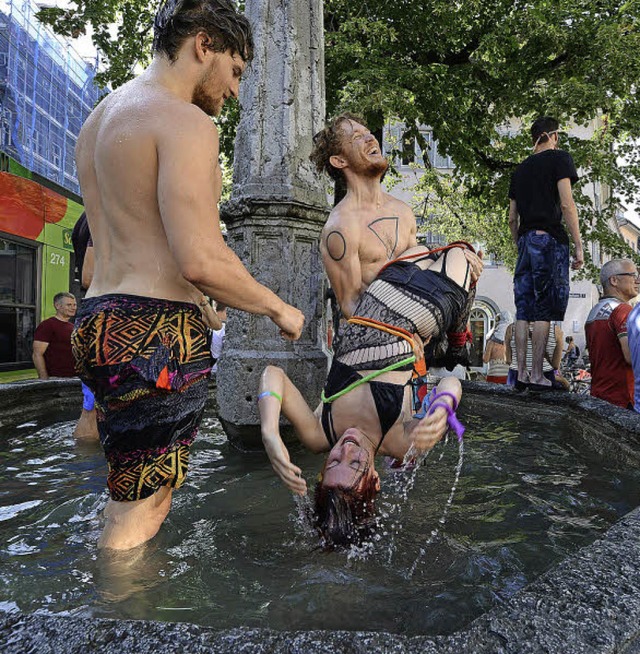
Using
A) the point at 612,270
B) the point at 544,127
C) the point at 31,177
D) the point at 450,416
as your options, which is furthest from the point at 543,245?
the point at 31,177

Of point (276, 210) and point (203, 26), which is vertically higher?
point (203, 26)

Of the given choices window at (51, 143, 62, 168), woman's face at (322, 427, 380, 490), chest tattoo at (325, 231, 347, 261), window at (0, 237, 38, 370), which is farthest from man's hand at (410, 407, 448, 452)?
window at (51, 143, 62, 168)

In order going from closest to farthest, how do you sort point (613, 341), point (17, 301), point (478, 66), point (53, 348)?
1. point (613, 341)
2. point (53, 348)
3. point (17, 301)
4. point (478, 66)

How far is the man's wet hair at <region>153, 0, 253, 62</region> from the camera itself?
7.00 feet

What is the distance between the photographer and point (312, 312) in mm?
4266

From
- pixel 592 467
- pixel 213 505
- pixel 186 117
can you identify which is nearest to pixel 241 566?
pixel 213 505

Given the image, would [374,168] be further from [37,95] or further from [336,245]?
[37,95]

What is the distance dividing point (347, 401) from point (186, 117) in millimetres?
1483

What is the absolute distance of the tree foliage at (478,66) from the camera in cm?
944

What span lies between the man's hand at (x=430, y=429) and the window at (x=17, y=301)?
9.25 metres

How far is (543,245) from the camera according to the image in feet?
16.8

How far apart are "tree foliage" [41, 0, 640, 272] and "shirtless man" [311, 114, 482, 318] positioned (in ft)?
18.5

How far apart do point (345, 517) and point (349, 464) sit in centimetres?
21

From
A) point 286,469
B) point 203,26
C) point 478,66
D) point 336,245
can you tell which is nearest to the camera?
point 203,26
